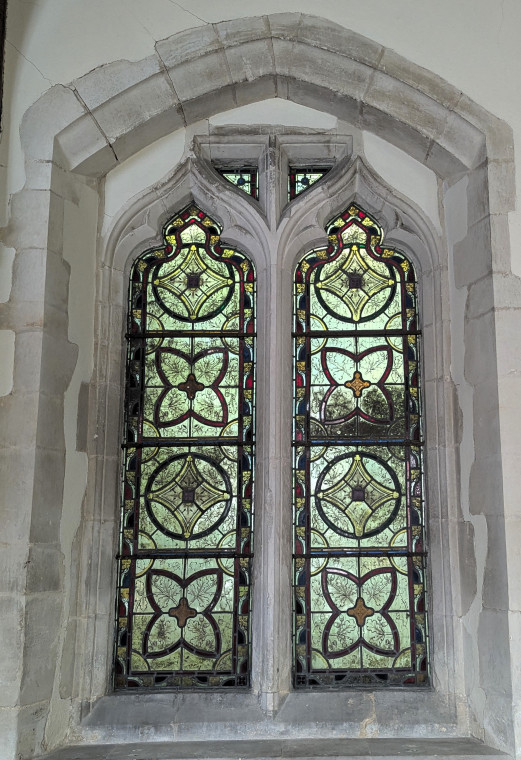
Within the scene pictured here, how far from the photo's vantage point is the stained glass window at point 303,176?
4.35 m

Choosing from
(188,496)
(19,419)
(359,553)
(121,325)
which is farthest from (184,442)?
(359,553)

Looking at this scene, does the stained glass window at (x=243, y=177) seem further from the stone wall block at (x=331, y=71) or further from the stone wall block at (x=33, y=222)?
the stone wall block at (x=33, y=222)

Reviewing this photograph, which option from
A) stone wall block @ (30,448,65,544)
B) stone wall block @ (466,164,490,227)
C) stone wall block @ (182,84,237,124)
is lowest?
stone wall block @ (30,448,65,544)

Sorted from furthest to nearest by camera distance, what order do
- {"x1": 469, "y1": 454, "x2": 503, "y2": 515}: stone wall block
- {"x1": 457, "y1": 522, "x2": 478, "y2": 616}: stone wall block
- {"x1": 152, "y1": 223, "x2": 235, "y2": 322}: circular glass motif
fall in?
{"x1": 152, "y1": 223, "x2": 235, "y2": 322}: circular glass motif < {"x1": 457, "y1": 522, "x2": 478, "y2": 616}: stone wall block < {"x1": 469, "y1": 454, "x2": 503, "y2": 515}: stone wall block

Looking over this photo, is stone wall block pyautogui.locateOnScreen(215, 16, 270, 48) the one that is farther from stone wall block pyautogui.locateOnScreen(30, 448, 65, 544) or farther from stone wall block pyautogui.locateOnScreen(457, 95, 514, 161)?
stone wall block pyautogui.locateOnScreen(30, 448, 65, 544)

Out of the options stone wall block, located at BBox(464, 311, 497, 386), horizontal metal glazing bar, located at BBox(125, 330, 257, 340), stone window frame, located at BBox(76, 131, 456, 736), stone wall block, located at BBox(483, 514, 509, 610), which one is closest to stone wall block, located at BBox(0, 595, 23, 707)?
stone window frame, located at BBox(76, 131, 456, 736)

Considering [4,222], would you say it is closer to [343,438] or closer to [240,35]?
[240,35]

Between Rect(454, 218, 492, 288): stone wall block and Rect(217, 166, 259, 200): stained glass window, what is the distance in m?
1.07

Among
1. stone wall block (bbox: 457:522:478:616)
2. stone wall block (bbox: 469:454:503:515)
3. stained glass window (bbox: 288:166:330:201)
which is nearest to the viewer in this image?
stone wall block (bbox: 469:454:503:515)

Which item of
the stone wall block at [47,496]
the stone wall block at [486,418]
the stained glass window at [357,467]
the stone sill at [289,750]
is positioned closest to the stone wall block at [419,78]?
the stained glass window at [357,467]

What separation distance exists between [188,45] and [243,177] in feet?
2.27

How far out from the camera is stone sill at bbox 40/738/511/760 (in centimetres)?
333

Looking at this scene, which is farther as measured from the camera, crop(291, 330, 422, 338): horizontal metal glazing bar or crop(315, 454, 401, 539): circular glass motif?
crop(291, 330, 422, 338): horizontal metal glazing bar

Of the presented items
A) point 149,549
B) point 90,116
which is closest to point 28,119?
point 90,116
